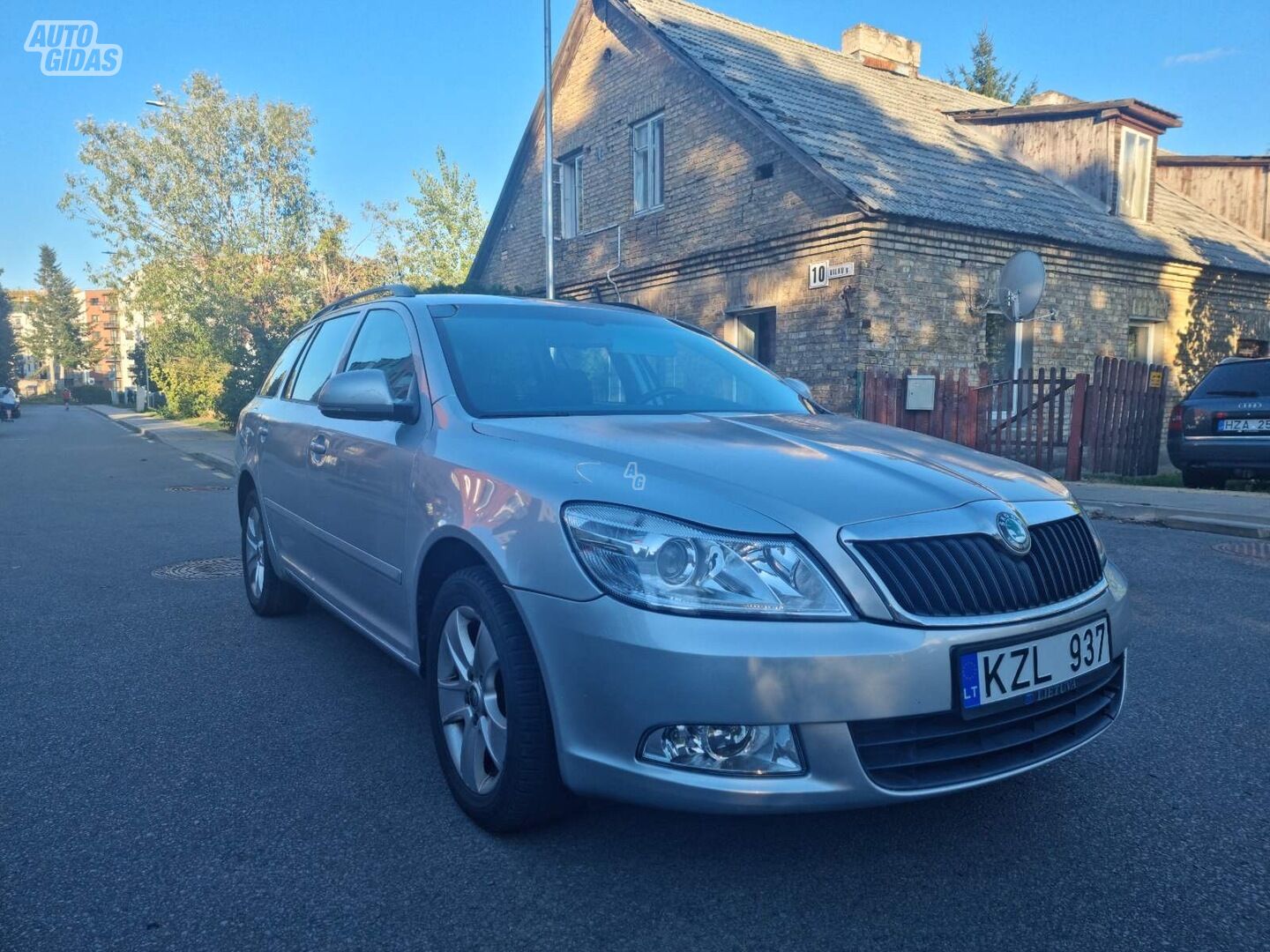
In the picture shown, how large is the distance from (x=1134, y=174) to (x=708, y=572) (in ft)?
59.4

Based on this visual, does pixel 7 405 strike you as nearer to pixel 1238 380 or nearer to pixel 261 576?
pixel 261 576

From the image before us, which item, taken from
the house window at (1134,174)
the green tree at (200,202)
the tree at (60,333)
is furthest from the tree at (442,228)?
the tree at (60,333)

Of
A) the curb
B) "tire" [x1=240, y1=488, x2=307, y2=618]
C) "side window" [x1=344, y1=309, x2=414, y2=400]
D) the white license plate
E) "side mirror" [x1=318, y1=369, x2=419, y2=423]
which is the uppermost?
Result: "side window" [x1=344, y1=309, x2=414, y2=400]

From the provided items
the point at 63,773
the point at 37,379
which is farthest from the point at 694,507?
the point at 37,379

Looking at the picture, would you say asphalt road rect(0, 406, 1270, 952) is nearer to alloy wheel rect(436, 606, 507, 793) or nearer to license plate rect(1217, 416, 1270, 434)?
alloy wheel rect(436, 606, 507, 793)

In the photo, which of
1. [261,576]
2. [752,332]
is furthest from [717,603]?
[752,332]

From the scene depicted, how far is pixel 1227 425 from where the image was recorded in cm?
973

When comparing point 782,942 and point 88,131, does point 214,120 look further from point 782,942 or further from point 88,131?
point 782,942

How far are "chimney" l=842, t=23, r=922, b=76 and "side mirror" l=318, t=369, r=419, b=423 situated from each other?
774 inches

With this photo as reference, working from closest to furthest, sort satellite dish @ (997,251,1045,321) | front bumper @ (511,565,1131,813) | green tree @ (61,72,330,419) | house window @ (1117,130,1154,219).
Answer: front bumper @ (511,565,1131,813), satellite dish @ (997,251,1045,321), house window @ (1117,130,1154,219), green tree @ (61,72,330,419)

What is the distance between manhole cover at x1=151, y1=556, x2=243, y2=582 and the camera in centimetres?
643

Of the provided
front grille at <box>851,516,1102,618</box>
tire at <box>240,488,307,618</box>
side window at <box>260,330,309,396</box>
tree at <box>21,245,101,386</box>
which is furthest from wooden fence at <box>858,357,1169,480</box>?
tree at <box>21,245,101,386</box>

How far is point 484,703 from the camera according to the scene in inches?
104

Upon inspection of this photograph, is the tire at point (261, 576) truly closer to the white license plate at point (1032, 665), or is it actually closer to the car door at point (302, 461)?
the car door at point (302, 461)
